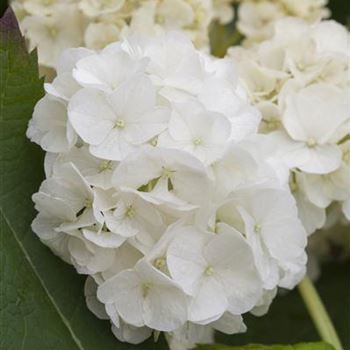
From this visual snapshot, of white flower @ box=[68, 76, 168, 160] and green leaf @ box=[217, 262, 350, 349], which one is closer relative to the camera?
white flower @ box=[68, 76, 168, 160]

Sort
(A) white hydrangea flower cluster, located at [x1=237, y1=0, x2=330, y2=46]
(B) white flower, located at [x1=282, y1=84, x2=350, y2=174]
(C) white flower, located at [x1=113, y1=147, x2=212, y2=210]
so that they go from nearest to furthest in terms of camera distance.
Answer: (C) white flower, located at [x1=113, y1=147, x2=212, y2=210], (B) white flower, located at [x1=282, y1=84, x2=350, y2=174], (A) white hydrangea flower cluster, located at [x1=237, y1=0, x2=330, y2=46]

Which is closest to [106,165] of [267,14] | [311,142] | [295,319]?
[311,142]

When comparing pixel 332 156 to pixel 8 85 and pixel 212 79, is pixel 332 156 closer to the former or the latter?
pixel 212 79

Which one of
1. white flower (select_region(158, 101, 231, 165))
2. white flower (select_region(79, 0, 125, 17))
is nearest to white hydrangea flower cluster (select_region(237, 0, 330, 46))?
white flower (select_region(79, 0, 125, 17))

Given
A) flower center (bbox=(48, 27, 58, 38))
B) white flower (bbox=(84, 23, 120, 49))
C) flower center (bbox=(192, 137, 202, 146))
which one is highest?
flower center (bbox=(192, 137, 202, 146))

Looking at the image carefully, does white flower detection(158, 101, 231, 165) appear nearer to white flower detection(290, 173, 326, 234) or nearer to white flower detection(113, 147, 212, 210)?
white flower detection(113, 147, 212, 210)

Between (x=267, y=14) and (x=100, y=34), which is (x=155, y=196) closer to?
(x=100, y=34)
